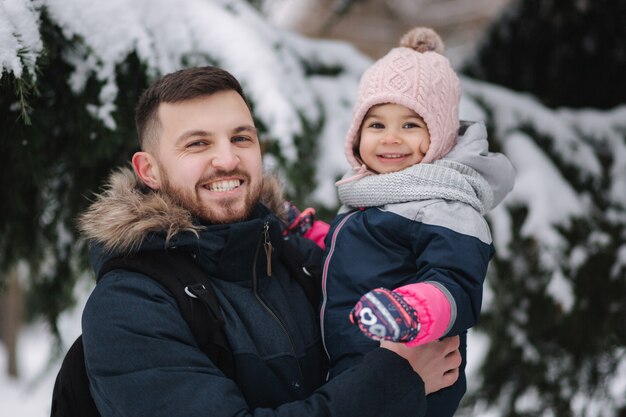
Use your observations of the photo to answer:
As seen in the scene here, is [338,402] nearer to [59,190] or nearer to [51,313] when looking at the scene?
[59,190]

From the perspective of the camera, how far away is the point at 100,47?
212 centimetres

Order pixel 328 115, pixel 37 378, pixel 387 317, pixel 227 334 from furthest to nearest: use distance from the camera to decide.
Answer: pixel 37 378 < pixel 328 115 < pixel 227 334 < pixel 387 317

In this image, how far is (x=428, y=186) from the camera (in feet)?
5.95

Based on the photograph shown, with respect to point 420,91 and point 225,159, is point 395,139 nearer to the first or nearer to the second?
point 420,91

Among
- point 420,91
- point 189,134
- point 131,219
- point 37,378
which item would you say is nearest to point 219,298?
point 131,219

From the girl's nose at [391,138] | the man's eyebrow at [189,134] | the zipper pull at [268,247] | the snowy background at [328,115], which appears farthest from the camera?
the snowy background at [328,115]

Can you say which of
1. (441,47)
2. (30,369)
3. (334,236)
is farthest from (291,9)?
(30,369)

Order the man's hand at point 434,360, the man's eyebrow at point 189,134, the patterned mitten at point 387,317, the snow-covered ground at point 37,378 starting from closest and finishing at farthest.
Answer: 1. the patterned mitten at point 387,317
2. the man's hand at point 434,360
3. the man's eyebrow at point 189,134
4. the snow-covered ground at point 37,378

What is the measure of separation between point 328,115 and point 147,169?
1.16 m

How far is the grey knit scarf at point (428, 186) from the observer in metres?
1.80

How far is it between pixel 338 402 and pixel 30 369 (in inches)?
509

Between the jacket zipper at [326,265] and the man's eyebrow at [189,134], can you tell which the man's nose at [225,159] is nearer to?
the man's eyebrow at [189,134]

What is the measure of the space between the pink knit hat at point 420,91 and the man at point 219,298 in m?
0.44

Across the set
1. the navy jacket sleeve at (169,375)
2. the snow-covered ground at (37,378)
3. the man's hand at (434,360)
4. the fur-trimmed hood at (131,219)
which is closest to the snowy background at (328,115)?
the snow-covered ground at (37,378)
